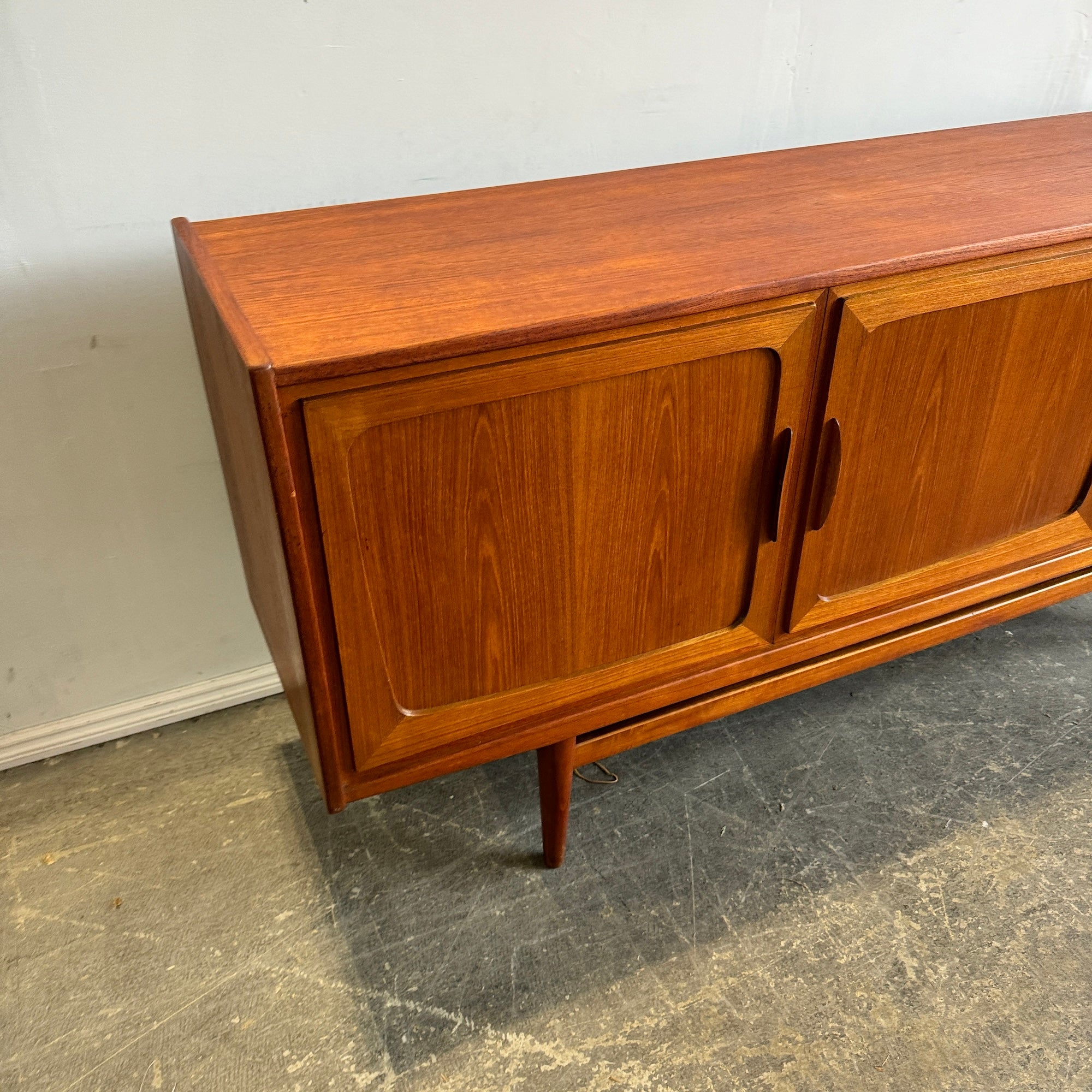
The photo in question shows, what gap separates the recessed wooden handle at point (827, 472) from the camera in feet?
3.06

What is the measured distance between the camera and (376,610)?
2.75 feet

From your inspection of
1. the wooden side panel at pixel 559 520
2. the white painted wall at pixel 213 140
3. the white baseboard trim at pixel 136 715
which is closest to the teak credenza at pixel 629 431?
the wooden side panel at pixel 559 520

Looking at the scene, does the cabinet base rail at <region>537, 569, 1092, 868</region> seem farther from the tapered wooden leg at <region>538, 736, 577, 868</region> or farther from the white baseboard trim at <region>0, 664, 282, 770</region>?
the white baseboard trim at <region>0, 664, 282, 770</region>

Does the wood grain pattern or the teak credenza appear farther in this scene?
the wood grain pattern

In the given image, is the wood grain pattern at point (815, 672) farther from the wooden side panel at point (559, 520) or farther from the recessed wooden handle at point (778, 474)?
the recessed wooden handle at point (778, 474)

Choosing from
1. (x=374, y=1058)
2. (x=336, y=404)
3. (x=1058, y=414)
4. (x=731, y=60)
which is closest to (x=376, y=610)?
(x=336, y=404)

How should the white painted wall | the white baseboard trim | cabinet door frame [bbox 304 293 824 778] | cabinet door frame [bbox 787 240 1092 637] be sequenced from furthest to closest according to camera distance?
the white baseboard trim
the white painted wall
cabinet door frame [bbox 787 240 1092 637]
cabinet door frame [bbox 304 293 824 778]

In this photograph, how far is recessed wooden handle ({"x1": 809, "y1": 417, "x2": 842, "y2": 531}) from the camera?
93 cm

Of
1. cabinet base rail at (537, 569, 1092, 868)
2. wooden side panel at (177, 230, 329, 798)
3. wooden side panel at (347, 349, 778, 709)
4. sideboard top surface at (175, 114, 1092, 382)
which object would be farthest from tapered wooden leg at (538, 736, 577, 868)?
sideboard top surface at (175, 114, 1092, 382)

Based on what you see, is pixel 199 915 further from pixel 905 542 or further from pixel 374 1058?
pixel 905 542

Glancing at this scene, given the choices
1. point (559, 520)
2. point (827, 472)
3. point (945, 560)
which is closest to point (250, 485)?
point (559, 520)

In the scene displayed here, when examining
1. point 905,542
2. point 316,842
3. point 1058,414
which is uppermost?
point 1058,414

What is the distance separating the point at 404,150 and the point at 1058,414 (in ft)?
2.64

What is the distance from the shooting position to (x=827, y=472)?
958 millimetres
